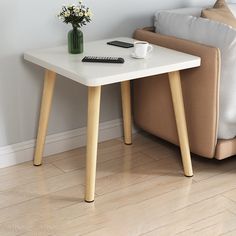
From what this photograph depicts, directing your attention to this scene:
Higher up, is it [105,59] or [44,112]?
[105,59]

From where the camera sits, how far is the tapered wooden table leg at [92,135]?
6.57ft

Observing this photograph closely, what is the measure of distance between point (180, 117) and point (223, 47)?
14.1 inches

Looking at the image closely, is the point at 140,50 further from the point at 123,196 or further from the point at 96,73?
the point at 123,196

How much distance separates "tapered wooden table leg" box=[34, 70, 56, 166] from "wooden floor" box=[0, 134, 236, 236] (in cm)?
7

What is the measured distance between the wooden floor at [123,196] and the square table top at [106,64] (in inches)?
20.8

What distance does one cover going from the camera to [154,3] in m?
2.70

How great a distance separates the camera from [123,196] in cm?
218

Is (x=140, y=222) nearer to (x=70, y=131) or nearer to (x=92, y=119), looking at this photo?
(x=92, y=119)

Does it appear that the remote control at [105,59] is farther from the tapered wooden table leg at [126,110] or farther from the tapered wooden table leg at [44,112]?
the tapered wooden table leg at [126,110]

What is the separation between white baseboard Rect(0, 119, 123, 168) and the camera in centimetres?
246

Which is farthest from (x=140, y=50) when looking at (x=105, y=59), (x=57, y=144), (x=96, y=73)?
(x=57, y=144)

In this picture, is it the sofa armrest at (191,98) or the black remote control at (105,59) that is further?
the sofa armrest at (191,98)

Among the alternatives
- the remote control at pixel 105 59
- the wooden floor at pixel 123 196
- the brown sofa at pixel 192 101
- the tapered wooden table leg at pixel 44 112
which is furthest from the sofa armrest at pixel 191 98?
the tapered wooden table leg at pixel 44 112

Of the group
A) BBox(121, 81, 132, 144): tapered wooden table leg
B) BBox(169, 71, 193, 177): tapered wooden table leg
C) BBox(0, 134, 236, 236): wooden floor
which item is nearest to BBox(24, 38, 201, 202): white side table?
BBox(169, 71, 193, 177): tapered wooden table leg
